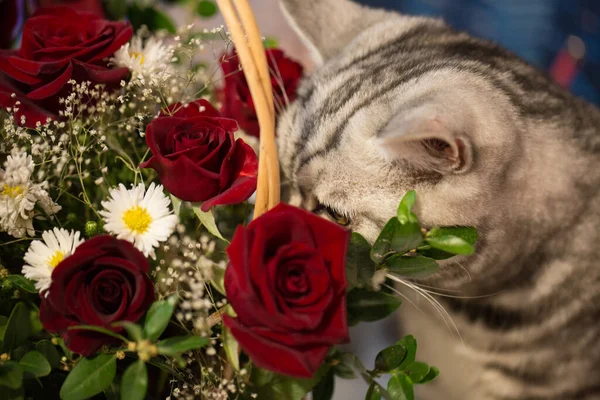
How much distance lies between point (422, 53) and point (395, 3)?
0.91 m

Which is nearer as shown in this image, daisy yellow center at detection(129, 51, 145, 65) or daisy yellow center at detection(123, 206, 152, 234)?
daisy yellow center at detection(123, 206, 152, 234)

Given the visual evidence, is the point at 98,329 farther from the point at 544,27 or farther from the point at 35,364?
the point at 544,27

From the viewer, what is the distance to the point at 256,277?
50cm

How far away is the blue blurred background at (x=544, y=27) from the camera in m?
1.53

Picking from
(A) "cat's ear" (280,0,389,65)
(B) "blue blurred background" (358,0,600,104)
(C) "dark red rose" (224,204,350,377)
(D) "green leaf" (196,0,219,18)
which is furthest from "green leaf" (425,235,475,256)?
(B) "blue blurred background" (358,0,600,104)

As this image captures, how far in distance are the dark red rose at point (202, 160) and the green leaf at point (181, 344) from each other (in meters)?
0.15

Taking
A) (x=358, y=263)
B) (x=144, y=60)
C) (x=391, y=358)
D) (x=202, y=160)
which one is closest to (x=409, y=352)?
(x=391, y=358)

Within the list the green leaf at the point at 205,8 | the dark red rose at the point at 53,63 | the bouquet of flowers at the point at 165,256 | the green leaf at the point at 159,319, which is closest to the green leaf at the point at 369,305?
the bouquet of flowers at the point at 165,256

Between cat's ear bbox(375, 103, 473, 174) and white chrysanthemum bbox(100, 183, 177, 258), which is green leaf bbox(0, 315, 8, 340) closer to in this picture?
white chrysanthemum bbox(100, 183, 177, 258)

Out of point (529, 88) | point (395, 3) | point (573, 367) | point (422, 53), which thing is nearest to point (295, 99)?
point (422, 53)

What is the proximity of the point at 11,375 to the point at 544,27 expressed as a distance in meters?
1.64

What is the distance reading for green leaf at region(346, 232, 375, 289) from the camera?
58cm

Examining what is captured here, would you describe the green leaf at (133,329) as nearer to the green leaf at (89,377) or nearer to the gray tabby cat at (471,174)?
the green leaf at (89,377)

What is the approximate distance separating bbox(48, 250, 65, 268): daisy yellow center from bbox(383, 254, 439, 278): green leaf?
362mm
